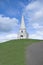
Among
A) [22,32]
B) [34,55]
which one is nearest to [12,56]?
[34,55]

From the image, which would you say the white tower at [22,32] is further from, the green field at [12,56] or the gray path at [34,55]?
the gray path at [34,55]

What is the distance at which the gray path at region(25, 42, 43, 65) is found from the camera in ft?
47.9

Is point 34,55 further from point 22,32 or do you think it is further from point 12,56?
point 22,32

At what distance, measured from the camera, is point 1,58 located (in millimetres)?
16031

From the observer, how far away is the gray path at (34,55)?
47.9ft

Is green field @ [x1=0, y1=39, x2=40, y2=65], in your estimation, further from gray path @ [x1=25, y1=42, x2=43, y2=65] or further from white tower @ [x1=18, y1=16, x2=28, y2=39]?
white tower @ [x1=18, y1=16, x2=28, y2=39]

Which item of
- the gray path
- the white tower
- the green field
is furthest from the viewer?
the white tower

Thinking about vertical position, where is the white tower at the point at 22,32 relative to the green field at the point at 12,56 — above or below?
above

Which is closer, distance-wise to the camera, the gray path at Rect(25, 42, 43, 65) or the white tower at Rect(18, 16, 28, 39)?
the gray path at Rect(25, 42, 43, 65)

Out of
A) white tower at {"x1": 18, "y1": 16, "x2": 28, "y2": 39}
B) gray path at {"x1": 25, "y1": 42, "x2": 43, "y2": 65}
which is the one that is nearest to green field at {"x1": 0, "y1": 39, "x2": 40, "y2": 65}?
gray path at {"x1": 25, "y1": 42, "x2": 43, "y2": 65}

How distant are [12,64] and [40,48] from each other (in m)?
4.28

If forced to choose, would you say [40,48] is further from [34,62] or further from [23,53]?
[34,62]

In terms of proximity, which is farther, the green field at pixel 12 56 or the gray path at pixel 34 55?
the green field at pixel 12 56

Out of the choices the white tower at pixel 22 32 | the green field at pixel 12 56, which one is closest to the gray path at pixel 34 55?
the green field at pixel 12 56
